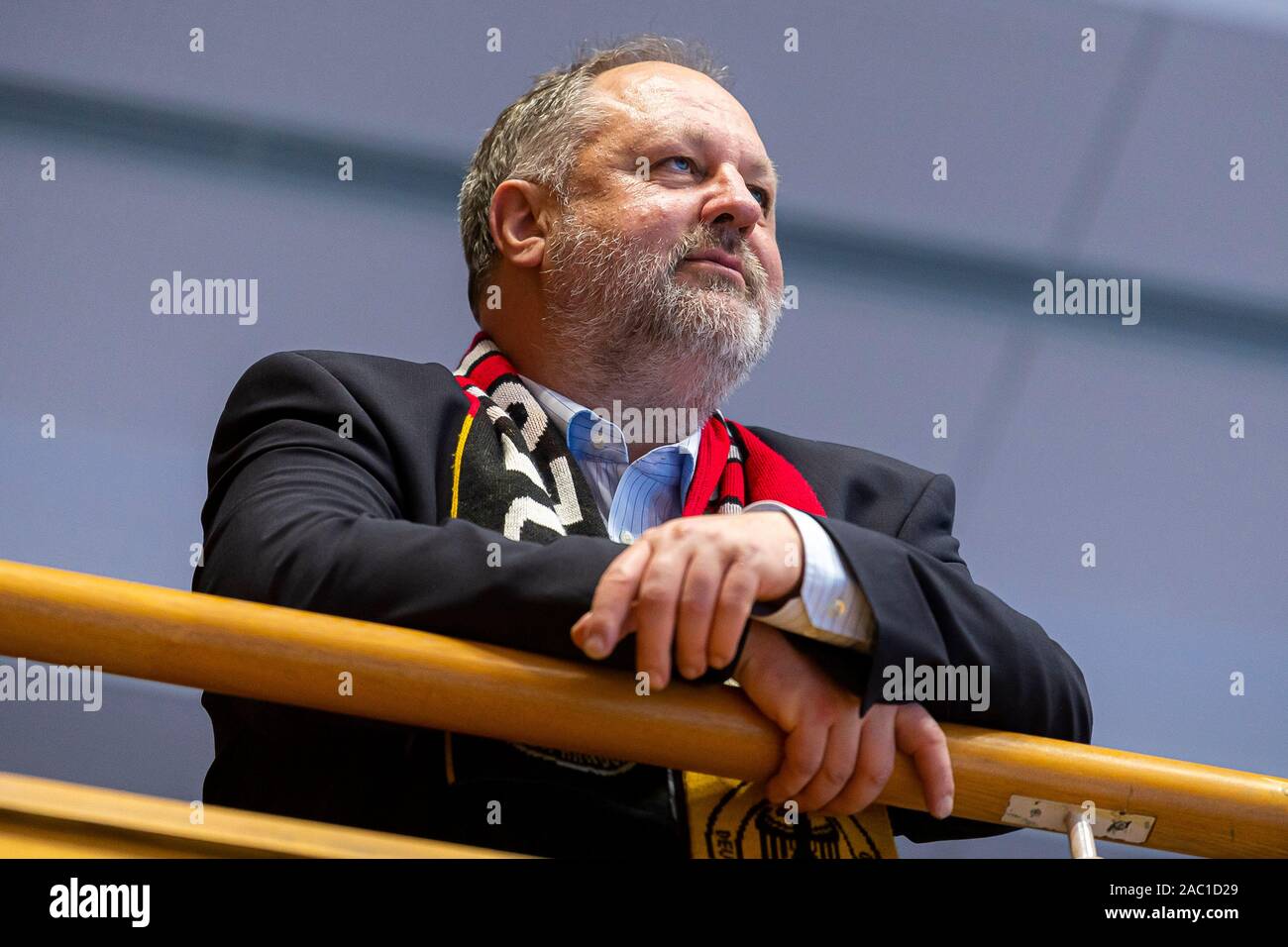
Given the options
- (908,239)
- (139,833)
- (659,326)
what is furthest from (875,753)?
(908,239)

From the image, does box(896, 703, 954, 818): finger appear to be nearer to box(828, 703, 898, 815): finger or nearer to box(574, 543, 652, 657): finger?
box(828, 703, 898, 815): finger

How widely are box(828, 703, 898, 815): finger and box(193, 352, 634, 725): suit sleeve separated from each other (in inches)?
5.9

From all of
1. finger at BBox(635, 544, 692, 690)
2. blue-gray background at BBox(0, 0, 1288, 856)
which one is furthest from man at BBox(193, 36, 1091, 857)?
blue-gray background at BBox(0, 0, 1288, 856)

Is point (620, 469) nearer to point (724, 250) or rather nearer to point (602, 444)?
point (602, 444)

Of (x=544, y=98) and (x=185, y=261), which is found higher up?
(x=185, y=261)

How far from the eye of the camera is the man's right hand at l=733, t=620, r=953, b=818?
33.3 inches

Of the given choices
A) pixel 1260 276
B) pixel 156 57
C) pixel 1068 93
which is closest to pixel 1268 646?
pixel 1260 276

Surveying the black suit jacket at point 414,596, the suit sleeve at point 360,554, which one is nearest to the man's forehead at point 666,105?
the black suit jacket at point 414,596

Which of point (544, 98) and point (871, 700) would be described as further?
point (544, 98)

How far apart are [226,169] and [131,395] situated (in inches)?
19.6

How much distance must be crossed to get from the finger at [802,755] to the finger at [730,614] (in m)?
0.06
